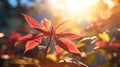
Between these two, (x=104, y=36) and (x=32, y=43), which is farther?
(x=104, y=36)

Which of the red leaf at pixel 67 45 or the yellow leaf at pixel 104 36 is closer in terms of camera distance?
the red leaf at pixel 67 45

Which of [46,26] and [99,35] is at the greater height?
[99,35]

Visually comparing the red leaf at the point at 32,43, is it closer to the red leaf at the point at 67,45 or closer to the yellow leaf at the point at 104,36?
the red leaf at the point at 67,45

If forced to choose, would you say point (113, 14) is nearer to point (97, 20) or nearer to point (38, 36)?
point (97, 20)

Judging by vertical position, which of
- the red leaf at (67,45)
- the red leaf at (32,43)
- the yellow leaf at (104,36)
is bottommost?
the red leaf at (67,45)

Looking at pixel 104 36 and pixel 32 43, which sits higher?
pixel 104 36

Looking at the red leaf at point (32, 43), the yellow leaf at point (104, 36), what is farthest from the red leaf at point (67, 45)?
the yellow leaf at point (104, 36)

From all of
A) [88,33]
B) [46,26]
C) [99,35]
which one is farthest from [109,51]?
[46,26]

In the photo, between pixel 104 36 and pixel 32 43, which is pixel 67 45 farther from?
pixel 104 36

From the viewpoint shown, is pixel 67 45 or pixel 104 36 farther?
pixel 104 36

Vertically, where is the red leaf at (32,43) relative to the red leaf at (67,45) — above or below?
above

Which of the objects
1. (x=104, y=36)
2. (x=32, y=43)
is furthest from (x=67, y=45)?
(x=104, y=36)
